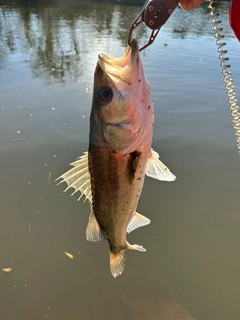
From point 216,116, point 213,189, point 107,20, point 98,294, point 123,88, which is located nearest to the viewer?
point 123,88

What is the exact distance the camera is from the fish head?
5.13ft

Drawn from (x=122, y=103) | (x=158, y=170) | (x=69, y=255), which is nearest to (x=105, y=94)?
(x=122, y=103)

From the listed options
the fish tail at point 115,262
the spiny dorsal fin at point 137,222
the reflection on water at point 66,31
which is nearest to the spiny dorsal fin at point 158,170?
the spiny dorsal fin at point 137,222

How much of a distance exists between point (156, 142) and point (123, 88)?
318cm

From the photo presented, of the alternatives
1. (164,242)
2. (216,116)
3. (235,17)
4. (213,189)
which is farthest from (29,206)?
(216,116)

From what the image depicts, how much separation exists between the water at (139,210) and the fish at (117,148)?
114 cm

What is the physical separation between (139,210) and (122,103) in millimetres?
2255

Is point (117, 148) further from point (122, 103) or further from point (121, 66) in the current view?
point (121, 66)

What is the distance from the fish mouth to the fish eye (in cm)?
7

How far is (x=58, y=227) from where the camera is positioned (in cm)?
342

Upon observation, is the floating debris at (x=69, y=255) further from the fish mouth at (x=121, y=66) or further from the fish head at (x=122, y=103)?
the fish mouth at (x=121, y=66)

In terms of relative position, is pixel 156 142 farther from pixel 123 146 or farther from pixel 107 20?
pixel 107 20

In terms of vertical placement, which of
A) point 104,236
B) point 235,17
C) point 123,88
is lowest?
point 104,236

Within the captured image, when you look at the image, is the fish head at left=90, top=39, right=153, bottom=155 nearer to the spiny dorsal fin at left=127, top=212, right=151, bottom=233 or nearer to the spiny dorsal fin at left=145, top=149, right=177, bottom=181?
the spiny dorsal fin at left=145, top=149, right=177, bottom=181
